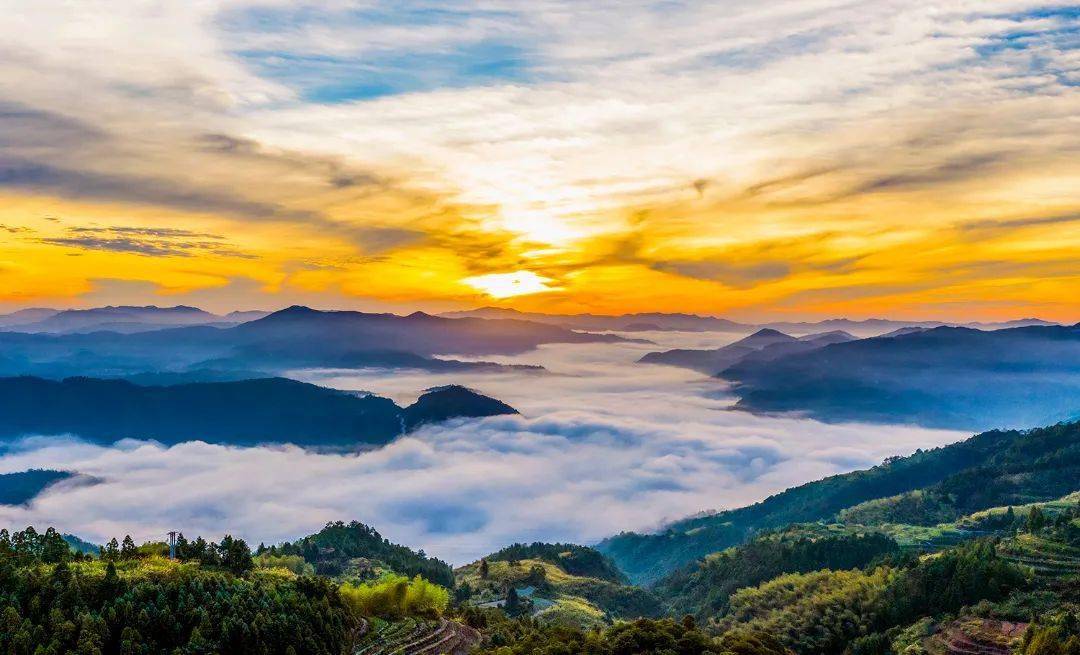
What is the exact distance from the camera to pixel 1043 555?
360ft

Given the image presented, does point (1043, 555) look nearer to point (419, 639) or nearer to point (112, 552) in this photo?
point (419, 639)

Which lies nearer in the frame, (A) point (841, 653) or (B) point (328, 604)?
(B) point (328, 604)

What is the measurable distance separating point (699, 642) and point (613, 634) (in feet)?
19.4

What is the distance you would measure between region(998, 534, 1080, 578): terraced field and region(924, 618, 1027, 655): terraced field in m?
26.0

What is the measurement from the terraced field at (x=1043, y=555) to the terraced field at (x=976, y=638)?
26012 millimetres

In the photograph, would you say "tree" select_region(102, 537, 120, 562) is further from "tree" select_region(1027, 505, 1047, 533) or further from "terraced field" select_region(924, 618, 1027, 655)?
"tree" select_region(1027, 505, 1047, 533)

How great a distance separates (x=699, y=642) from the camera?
4634 centimetres

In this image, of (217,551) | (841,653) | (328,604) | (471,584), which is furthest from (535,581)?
(328,604)

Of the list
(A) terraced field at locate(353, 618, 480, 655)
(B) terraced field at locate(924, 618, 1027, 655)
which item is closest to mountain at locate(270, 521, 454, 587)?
(A) terraced field at locate(353, 618, 480, 655)

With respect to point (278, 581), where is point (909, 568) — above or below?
below

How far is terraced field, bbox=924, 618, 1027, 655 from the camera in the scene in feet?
237

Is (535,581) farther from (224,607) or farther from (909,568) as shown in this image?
(224,607)

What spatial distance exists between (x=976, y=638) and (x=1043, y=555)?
142ft

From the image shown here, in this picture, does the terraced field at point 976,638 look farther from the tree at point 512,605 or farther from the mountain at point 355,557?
the mountain at point 355,557
